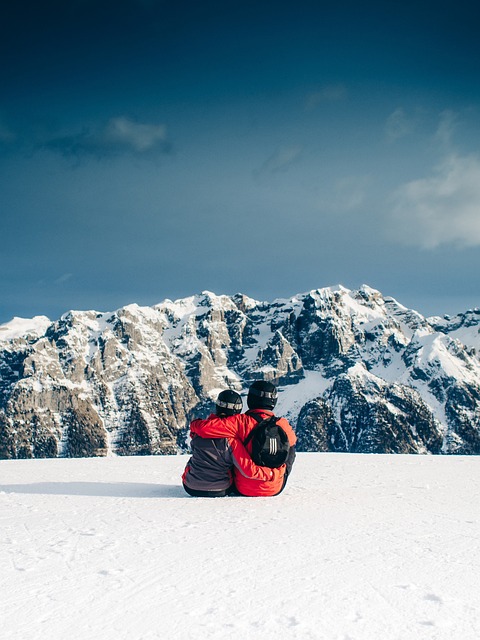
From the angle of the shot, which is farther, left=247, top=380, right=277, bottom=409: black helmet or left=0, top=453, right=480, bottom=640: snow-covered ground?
left=247, top=380, right=277, bottom=409: black helmet

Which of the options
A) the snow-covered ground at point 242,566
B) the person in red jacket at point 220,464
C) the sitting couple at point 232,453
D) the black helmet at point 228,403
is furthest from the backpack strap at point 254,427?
the snow-covered ground at point 242,566

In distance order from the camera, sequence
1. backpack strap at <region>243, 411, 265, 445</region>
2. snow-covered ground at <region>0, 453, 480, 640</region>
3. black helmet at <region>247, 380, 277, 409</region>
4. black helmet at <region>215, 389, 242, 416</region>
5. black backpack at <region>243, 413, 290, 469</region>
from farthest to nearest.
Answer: black helmet at <region>247, 380, 277, 409</region> → black helmet at <region>215, 389, 242, 416</region> → backpack strap at <region>243, 411, 265, 445</region> → black backpack at <region>243, 413, 290, 469</region> → snow-covered ground at <region>0, 453, 480, 640</region>

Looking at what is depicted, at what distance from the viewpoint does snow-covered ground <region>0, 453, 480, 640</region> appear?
11.1ft

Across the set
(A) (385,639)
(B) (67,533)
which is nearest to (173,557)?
(B) (67,533)

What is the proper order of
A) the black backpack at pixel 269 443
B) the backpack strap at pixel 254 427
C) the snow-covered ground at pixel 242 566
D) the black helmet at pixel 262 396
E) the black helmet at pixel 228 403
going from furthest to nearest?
the black helmet at pixel 262 396 < the black helmet at pixel 228 403 < the backpack strap at pixel 254 427 < the black backpack at pixel 269 443 < the snow-covered ground at pixel 242 566

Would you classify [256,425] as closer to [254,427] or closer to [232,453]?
[254,427]

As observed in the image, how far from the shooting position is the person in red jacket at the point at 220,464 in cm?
824

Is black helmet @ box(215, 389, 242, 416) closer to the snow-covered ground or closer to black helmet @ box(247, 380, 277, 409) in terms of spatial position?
black helmet @ box(247, 380, 277, 409)

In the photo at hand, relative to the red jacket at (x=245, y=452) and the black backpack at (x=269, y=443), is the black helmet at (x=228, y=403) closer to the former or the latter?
the red jacket at (x=245, y=452)

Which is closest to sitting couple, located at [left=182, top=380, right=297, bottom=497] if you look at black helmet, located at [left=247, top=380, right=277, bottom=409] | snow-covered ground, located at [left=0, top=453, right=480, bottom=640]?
black helmet, located at [left=247, top=380, right=277, bottom=409]

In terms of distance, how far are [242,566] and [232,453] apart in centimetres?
367

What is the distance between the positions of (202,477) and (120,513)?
175 centimetres

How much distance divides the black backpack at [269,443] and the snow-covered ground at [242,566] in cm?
70

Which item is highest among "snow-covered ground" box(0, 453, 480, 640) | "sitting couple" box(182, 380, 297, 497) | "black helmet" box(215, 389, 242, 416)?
"black helmet" box(215, 389, 242, 416)
